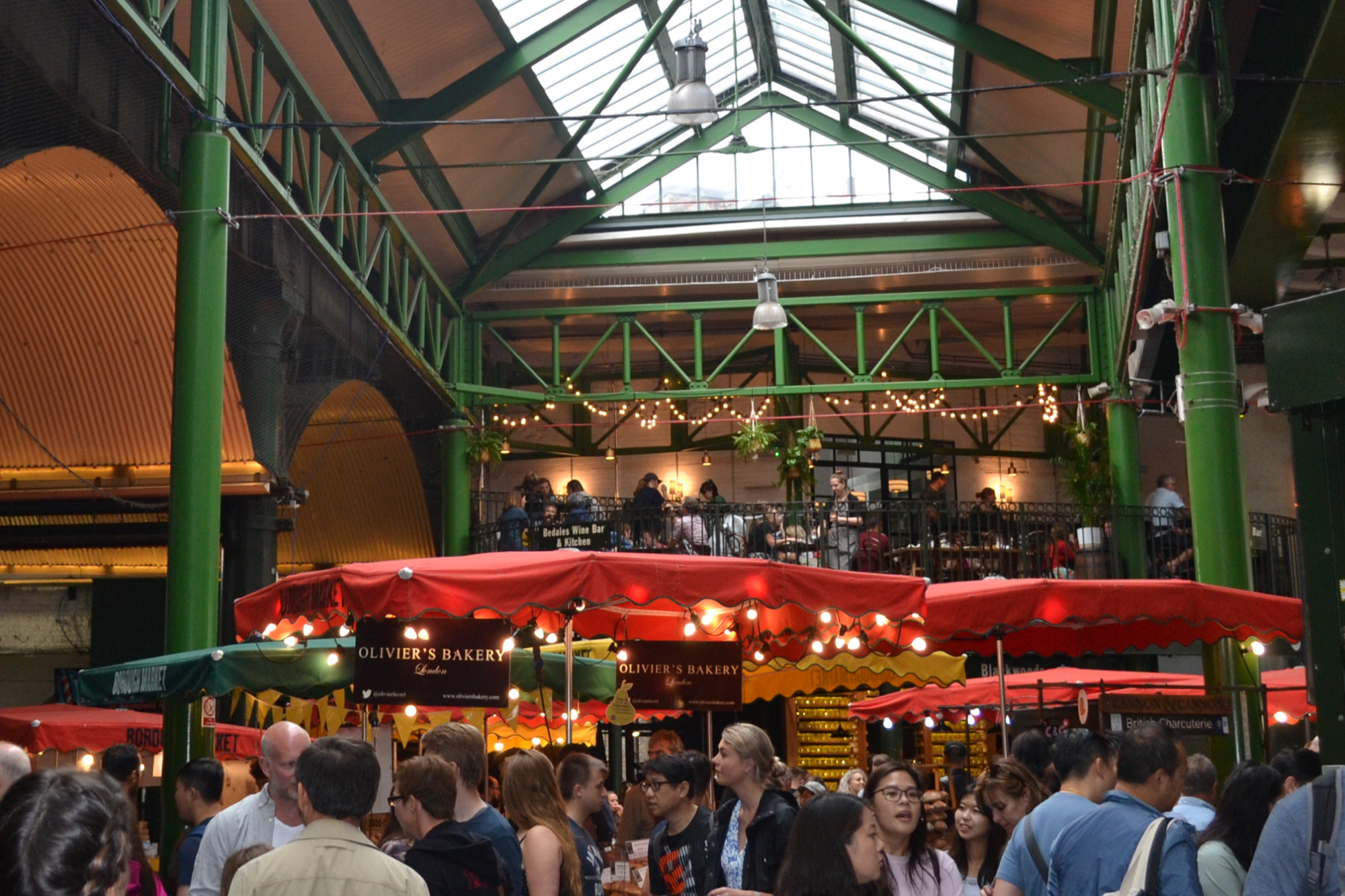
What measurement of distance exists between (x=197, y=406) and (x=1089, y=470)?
1386 cm

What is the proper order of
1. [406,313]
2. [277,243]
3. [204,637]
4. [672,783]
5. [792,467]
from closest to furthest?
[672,783] → [204,637] → [277,243] → [406,313] → [792,467]

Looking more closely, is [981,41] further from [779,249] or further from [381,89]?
[381,89]

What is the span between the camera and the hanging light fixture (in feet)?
39.2

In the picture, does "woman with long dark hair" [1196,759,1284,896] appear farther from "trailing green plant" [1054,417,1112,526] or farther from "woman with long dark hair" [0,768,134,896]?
"trailing green plant" [1054,417,1112,526]

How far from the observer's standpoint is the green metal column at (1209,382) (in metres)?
11.5

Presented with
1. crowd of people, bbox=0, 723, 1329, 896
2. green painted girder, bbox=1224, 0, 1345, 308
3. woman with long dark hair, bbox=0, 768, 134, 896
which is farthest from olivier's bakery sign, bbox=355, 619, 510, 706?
green painted girder, bbox=1224, 0, 1345, 308

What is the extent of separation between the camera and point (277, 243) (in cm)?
1388

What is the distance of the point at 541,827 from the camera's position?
5.71m

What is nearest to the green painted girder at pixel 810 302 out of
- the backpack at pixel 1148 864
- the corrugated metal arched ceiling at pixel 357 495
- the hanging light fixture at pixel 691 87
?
the corrugated metal arched ceiling at pixel 357 495

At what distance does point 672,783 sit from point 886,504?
47.1ft

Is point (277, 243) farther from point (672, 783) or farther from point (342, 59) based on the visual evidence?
point (672, 783)

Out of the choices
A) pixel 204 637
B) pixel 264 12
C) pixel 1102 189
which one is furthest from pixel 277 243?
pixel 1102 189

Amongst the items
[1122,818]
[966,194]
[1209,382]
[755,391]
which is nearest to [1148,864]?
[1122,818]

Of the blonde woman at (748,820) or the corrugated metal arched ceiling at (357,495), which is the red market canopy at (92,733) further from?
the blonde woman at (748,820)
